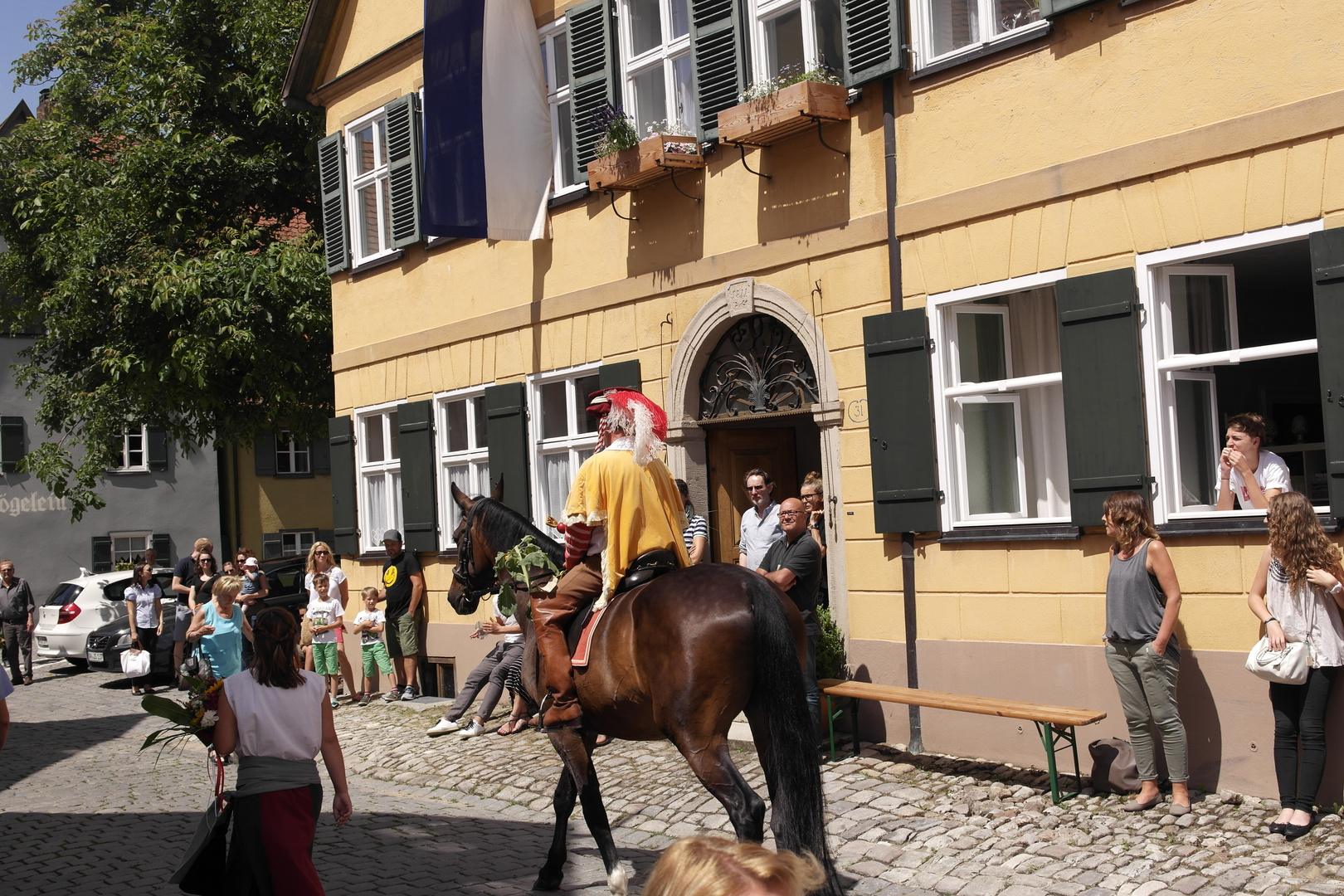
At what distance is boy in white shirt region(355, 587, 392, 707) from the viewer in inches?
583

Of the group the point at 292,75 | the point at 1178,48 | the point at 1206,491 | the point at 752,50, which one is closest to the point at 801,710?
the point at 1206,491

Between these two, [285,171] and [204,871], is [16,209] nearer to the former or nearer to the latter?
[285,171]

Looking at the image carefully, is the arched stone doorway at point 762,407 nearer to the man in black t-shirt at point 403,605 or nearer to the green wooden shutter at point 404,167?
the man in black t-shirt at point 403,605

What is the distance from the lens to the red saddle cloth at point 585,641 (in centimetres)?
684

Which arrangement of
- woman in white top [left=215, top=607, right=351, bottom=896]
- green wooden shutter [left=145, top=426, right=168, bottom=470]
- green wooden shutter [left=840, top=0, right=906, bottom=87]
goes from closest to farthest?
woman in white top [left=215, top=607, right=351, bottom=896]
green wooden shutter [left=840, top=0, right=906, bottom=87]
green wooden shutter [left=145, top=426, right=168, bottom=470]

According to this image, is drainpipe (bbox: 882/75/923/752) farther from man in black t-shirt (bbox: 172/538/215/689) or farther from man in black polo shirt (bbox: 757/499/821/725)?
man in black t-shirt (bbox: 172/538/215/689)

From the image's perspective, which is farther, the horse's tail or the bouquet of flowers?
the horse's tail

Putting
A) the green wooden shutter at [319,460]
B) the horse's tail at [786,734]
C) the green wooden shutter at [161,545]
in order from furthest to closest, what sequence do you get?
the green wooden shutter at [319,460] → the green wooden shutter at [161,545] → the horse's tail at [786,734]

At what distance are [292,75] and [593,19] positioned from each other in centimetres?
591

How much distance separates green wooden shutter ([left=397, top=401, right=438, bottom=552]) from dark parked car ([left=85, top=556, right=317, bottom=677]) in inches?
223

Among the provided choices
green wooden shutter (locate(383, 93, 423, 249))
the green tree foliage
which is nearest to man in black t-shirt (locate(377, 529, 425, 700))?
green wooden shutter (locate(383, 93, 423, 249))

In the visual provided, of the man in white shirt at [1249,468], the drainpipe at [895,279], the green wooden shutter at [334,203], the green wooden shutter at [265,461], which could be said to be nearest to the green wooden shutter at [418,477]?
the green wooden shutter at [334,203]

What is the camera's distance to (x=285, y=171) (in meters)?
20.7

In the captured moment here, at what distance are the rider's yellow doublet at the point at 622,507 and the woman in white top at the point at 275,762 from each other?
1.83 meters
